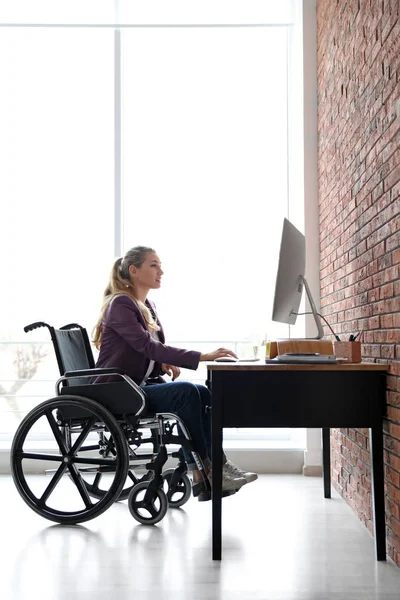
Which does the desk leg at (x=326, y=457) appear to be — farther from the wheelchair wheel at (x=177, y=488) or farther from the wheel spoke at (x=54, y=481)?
the wheel spoke at (x=54, y=481)

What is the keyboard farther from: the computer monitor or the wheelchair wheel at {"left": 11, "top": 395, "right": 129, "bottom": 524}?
the wheelchair wheel at {"left": 11, "top": 395, "right": 129, "bottom": 524}

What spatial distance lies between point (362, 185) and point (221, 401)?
0.99 metres

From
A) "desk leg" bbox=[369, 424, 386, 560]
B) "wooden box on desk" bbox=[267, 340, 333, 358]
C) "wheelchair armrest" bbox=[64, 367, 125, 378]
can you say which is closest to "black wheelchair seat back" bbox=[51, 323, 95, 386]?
"wheelchair armrest" bbox=[64, 367, 125, 378]

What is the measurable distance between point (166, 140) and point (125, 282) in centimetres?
197

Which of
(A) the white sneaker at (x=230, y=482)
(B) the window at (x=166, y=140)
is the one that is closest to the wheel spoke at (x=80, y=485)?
(A) the white sneaker at (x=230, y=482)

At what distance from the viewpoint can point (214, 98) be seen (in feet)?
15.8

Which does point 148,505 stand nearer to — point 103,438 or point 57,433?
point 103,438

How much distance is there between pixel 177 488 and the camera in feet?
10.3

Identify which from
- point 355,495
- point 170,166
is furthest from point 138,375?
point 170,166

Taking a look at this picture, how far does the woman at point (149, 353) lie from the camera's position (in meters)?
2.77

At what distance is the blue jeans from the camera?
2.75 metres

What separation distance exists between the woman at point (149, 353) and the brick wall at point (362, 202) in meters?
0.56

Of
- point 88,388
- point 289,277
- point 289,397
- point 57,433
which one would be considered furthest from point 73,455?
point 289,277

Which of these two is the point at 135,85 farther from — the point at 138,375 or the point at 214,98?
the point at 138,375
